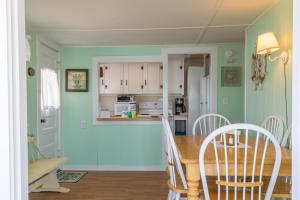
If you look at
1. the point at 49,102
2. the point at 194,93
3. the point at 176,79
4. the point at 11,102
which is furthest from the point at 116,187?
the point at 194,93

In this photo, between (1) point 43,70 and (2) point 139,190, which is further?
(1) point 43,70

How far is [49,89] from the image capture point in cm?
392

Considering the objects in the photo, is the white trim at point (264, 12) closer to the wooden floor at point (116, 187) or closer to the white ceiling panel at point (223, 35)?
the white ceiling panel at point (223, 35)

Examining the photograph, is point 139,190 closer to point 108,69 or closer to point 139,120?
point 139,120

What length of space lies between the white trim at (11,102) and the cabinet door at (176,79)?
5135 millimetres

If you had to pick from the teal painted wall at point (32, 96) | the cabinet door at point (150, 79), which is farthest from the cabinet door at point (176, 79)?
the teal painted wall at point (32, 96)

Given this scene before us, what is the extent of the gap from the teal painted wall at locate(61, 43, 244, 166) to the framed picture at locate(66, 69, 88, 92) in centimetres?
8

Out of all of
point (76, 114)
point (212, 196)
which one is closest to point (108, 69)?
point (76, 114)

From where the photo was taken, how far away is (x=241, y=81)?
4156 millimetres

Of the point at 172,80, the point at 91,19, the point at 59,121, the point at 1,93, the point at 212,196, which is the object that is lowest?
the point at 212,196

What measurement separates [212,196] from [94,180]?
7.98 feet

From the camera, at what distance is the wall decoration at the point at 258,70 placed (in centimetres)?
272

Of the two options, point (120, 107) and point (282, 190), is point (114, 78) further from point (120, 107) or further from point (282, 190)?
point (282, 190)

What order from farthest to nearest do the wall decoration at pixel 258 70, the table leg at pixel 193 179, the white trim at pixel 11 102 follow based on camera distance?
1. the wall decoration at pixel 258 70
2. the table leg at pixel 193 179
3. the white trim at pixel 11 102
